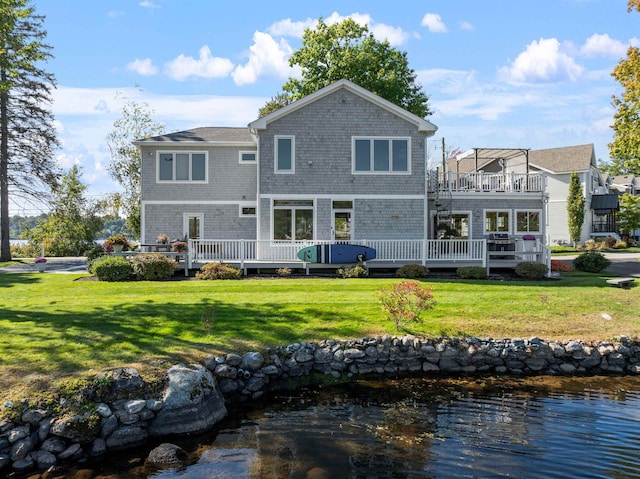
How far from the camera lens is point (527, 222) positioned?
22953 millimetres

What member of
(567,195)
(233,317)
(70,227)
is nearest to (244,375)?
(233,317)

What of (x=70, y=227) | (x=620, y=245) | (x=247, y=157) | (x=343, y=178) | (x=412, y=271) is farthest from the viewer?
(x=620, y=245)

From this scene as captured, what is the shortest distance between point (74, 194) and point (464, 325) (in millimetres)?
36657

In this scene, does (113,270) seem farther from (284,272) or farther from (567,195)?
(567,195)

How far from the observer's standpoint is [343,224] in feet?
69.9

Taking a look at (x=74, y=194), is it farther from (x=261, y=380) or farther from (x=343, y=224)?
(x=261, y=380)

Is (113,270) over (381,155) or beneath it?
beneath

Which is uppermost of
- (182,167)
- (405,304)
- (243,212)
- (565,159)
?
(565,159)

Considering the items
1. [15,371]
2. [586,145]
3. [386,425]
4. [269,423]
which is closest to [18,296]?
[15,371]

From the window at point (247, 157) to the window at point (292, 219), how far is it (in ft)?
10.5

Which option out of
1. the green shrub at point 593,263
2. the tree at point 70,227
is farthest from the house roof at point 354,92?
the tree at point 70,227

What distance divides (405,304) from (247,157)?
13691 millimetres

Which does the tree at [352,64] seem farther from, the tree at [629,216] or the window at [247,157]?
the tree at [629,216]

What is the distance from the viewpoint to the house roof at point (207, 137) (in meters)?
22.7
